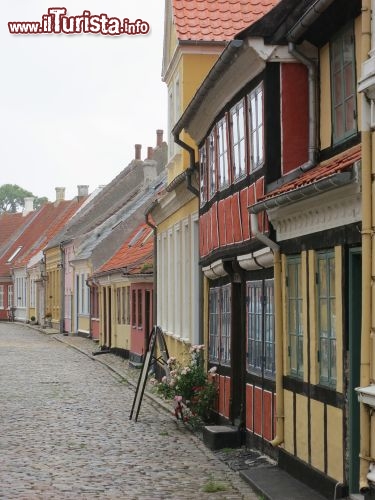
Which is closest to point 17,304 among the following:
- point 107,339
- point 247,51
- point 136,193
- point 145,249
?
point 136,193

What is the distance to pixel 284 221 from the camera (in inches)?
443

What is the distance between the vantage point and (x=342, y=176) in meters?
8.52

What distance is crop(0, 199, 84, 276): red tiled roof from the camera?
69750 millimetres

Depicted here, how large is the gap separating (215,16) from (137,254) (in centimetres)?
1402

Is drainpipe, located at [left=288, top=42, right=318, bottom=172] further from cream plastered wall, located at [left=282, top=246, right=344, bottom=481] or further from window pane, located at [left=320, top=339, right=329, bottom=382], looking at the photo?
window pane, located at [left=320, top=339, right=329, bottom=382]

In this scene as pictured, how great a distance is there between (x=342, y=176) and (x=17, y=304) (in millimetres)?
64838

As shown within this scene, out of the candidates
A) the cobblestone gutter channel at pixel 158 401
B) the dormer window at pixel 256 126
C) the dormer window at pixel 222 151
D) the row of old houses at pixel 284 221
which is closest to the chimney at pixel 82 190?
the cobblestone gutter channel at pixel 158 401

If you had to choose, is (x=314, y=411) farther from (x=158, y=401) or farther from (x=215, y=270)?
(x=158, y=401)

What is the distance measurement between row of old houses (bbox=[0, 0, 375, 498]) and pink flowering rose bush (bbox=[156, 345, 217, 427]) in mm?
233

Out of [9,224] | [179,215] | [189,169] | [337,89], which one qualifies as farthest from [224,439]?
[9,224]

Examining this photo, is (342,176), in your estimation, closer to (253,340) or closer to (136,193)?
(253,340)

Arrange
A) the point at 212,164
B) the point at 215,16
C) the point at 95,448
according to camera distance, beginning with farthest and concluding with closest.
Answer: the point at 215,16, the point at 212,164, the point at 95,448

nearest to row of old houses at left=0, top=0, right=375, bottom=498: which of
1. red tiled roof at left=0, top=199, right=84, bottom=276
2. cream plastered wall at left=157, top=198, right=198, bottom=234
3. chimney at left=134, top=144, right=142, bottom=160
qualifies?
cream plastered wall at left=157, top=198, right=198, bottom=234

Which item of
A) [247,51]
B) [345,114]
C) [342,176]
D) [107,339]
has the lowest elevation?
[107,339]
